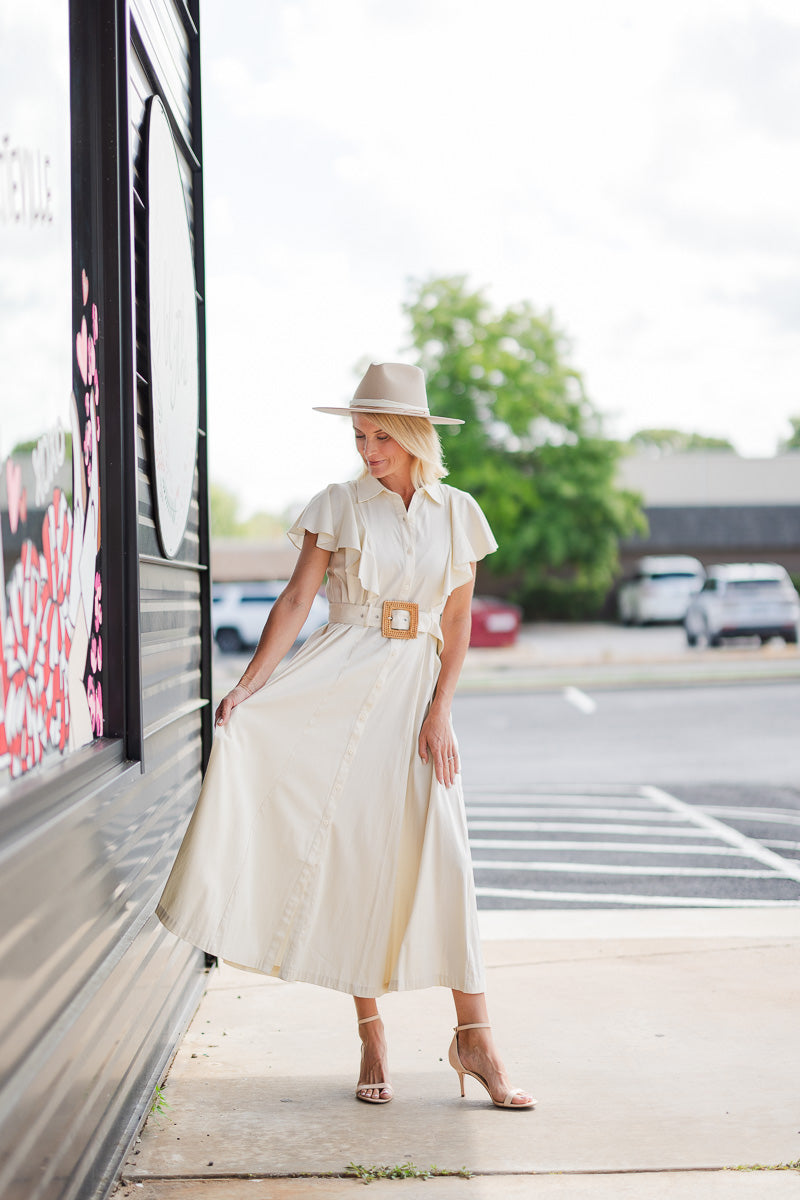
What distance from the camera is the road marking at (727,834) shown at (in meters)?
6.66

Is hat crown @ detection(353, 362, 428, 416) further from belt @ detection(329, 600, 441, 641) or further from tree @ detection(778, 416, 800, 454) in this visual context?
tree @ detection(778, 416, 800, 454)

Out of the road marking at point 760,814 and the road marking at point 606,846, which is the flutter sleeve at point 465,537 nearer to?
the road marking at point 606,846

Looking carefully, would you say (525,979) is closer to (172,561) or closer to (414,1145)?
(414,1145)

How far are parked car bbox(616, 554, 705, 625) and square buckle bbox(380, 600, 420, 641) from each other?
1148 inches

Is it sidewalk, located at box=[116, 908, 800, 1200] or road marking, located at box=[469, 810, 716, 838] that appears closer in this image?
sidewalk, located at box=[116, 908, 800, 1200]

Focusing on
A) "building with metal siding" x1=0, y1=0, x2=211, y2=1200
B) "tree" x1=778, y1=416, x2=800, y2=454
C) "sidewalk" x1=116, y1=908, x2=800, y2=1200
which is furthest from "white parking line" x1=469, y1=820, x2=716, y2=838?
"tree" x1=778, y1=416, x2=800, y2=454

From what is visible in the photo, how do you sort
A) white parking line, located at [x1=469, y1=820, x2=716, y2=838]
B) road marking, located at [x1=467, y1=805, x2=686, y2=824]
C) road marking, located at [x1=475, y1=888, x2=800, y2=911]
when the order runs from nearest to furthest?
road marking, located at [x1=475, y1=888, x2=800, y2=911]
white parking line, located at [x1=469, y1=820, x2=716, y2=838]
road marking, located at [x1=467, y1=805, x2=686, y2=824]

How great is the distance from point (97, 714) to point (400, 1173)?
1322 mm

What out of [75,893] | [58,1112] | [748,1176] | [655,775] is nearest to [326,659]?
[75,893]

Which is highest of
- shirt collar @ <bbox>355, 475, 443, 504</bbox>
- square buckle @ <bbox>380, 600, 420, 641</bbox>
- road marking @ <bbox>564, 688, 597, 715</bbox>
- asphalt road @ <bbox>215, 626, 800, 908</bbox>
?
shirt collar @ <bbox>355, 475, 443, 504</bbox>

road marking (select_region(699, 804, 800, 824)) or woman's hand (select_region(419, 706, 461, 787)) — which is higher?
woman's hand (select_region(419, 706, 461, 787))

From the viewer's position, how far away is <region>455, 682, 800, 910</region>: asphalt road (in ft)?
20.8

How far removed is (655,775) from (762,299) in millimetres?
69370

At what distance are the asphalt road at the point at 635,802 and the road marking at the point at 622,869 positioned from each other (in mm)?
11
